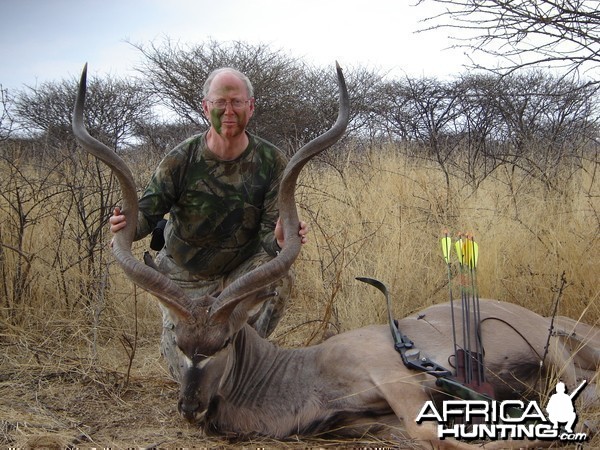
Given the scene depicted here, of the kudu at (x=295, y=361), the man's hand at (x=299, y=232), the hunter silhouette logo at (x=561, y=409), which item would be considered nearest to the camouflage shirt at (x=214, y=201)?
the man's hand at (x=299, y=232)

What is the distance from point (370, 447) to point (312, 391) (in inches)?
17.5

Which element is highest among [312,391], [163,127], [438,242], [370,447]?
[163,127]

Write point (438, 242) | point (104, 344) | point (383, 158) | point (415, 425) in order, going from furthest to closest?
point (383, 158), point (438, 242), point (104, 344), point (415, 425)

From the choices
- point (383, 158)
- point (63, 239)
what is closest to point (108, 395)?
point (63, 239)

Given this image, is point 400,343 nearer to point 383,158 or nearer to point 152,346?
point 152,346

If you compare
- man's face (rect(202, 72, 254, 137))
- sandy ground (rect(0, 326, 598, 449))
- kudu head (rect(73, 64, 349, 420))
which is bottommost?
sandy ground (rect(0, 326, 598, 449))

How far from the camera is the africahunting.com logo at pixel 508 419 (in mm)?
3180

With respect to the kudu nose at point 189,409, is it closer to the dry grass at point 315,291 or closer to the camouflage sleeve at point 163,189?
the dry grass at point 315,291

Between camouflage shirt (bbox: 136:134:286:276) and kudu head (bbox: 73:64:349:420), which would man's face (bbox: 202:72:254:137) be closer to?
camouflage shirt (bbox: 136:134:286:276)

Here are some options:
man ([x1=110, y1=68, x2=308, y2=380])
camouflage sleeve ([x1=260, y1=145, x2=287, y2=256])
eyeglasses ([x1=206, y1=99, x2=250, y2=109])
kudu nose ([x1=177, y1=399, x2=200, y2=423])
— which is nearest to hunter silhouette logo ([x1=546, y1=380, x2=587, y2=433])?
kudu nose ([x1=177, y1=399, x2=200, y2=423])

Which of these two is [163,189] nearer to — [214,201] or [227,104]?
[214,201]

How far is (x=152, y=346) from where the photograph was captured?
5.51 meters

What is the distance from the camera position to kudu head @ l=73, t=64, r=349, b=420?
3.45 meters

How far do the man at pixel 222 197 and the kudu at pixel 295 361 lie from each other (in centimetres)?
70
